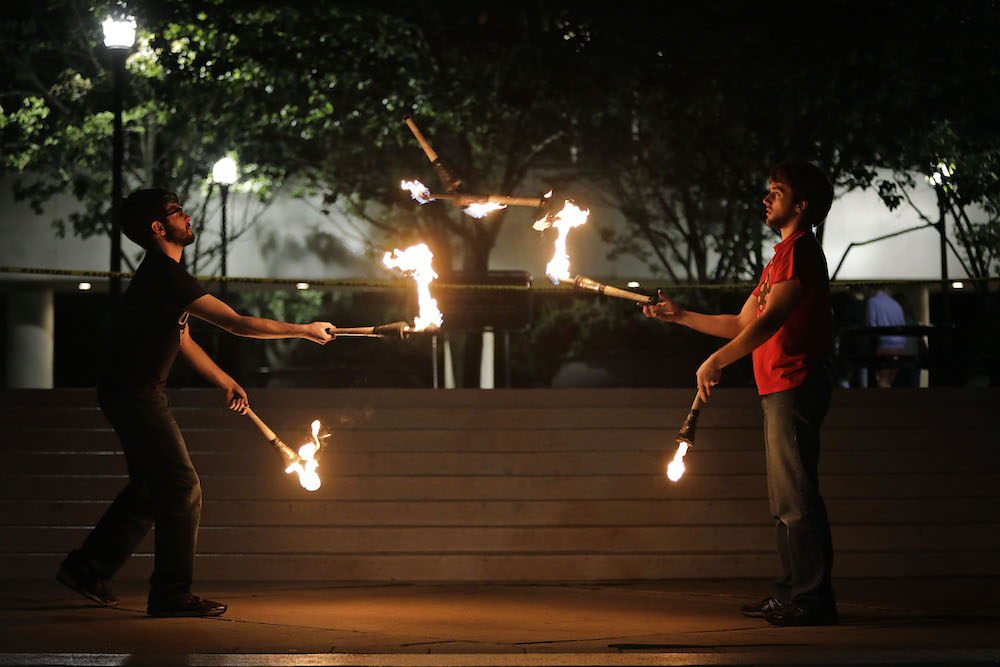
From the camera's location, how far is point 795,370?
19.9 ft

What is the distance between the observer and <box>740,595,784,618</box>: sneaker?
6152 mm

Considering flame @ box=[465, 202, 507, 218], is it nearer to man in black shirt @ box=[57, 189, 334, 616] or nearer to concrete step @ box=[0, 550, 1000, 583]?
man in black shirt @ box=[57, 189, 334, 616]

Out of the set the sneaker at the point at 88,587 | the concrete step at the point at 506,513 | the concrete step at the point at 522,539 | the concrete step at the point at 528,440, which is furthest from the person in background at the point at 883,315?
the sneaker at the point at 88,587

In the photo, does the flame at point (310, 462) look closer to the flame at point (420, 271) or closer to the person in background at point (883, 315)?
the flame at point (420, 271)

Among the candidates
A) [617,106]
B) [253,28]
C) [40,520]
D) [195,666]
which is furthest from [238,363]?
[195,666]

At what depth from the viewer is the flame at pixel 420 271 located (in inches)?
242

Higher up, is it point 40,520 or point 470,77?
point 470,77

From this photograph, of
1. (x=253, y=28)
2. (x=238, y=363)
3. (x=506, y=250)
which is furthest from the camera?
(x=506, y=250)

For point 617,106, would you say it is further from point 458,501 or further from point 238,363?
point 458,501

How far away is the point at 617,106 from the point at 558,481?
1214 centimetres

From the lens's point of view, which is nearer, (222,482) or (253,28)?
(222,482)

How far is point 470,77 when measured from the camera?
61.8 ft

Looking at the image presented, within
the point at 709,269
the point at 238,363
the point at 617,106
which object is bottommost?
the point at 238,363

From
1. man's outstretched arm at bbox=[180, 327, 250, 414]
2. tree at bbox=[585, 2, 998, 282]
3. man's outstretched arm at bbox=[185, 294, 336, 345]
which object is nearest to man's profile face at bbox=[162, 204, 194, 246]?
man's outstretched arm at bbox=[185, 294, 336, 345]
